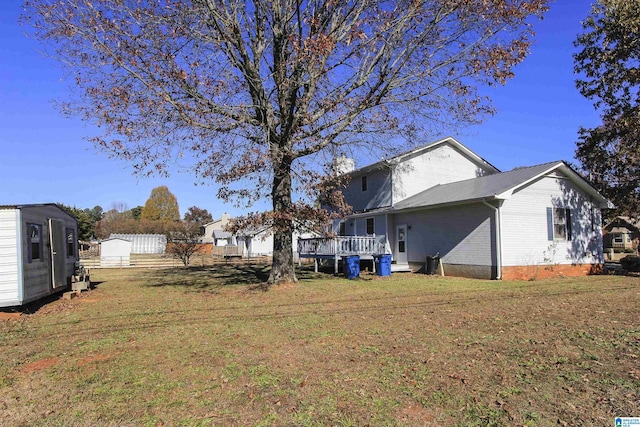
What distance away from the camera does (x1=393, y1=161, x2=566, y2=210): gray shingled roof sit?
1706 cm

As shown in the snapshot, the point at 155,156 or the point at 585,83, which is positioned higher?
the point at 585,83

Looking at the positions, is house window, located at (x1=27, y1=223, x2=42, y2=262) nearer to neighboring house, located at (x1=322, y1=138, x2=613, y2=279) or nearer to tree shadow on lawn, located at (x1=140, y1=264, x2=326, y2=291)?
tree shadow on lawn, located at (x1=140, y1=264, x2=326, y2=291)

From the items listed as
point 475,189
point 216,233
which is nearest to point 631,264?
point 475,189

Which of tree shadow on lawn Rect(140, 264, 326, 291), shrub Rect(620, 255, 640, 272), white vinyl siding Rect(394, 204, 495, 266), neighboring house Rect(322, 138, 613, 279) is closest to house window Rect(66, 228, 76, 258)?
tree shadow on lawn Rect(140, 264, 326, 291)

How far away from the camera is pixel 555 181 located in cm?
1839

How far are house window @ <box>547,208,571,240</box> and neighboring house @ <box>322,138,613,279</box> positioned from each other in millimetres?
43

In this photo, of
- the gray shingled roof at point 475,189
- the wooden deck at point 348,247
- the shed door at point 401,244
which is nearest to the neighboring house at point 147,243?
the wooden deck at point 348,247

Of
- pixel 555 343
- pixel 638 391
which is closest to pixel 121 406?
pixel 638 391

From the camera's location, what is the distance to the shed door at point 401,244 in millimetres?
22094

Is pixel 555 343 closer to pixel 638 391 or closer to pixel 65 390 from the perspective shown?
pixel 638 391

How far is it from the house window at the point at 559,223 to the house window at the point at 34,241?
18313 mm

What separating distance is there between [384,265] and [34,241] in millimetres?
13442

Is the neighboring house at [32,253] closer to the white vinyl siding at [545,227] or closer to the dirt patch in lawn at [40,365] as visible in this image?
the dirt patch in lawn at [40,365]

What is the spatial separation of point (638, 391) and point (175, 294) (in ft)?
40.6
